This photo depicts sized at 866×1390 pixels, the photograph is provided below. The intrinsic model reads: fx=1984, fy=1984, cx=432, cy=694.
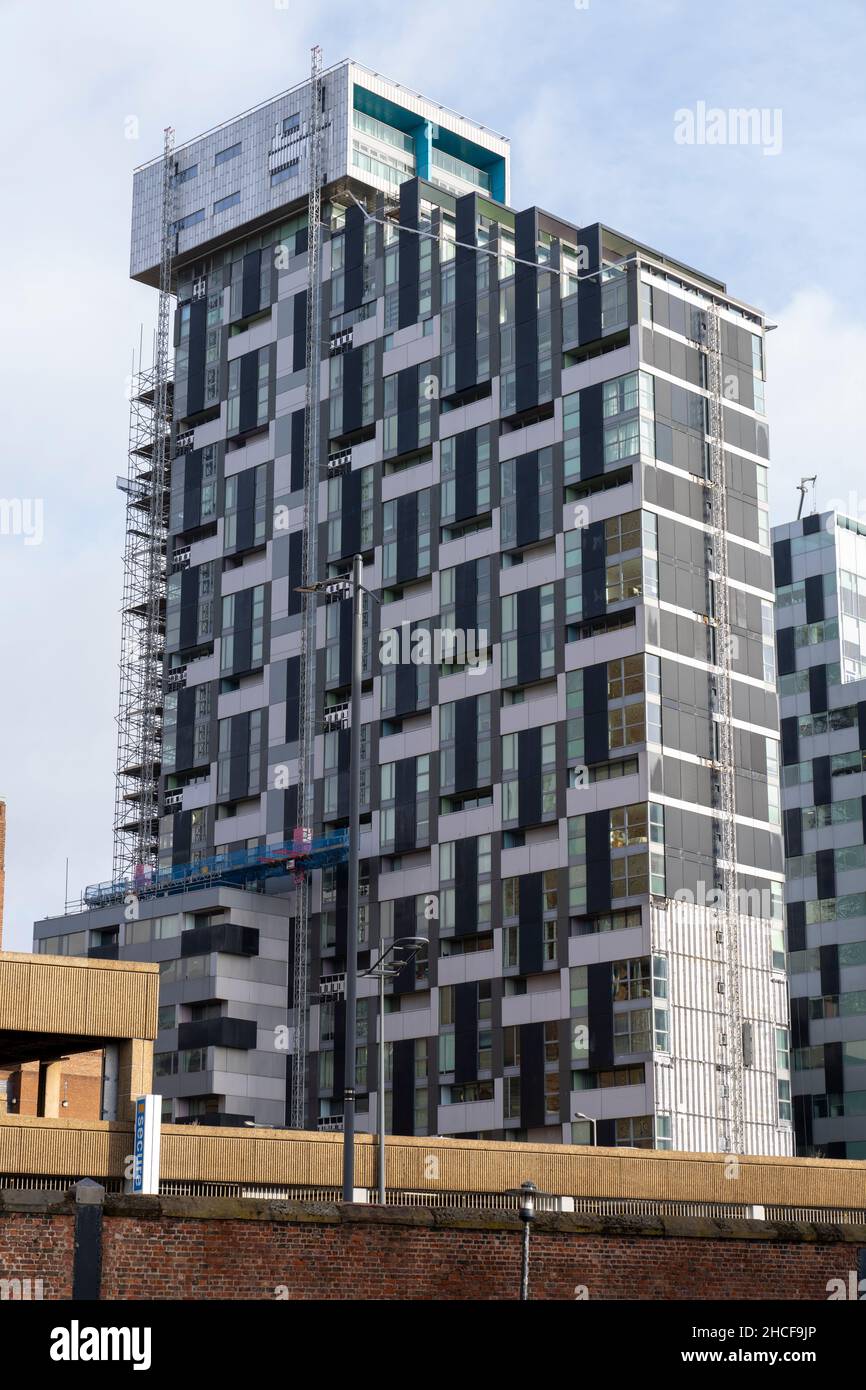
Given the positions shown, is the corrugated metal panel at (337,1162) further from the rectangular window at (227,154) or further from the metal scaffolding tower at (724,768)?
the rectangular window at (227,154)

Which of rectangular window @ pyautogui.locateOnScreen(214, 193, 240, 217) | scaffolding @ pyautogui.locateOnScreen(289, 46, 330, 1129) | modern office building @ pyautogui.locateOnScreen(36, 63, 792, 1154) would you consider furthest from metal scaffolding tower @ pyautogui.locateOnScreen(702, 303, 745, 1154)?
rectangular window @ pyautogui.locateOnScreen(214, 193, 240, 217)

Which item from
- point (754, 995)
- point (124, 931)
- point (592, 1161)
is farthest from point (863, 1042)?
point (592, 1161)

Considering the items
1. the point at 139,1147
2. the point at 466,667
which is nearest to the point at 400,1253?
the point at 139,1147

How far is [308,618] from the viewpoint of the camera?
112 m

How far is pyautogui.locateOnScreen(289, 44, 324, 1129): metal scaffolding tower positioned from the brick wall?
6992cm

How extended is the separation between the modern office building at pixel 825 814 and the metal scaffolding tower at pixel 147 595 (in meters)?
38.7

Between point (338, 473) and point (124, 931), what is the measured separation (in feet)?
93.7

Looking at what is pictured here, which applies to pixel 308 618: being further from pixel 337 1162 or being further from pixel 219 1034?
pixel 337 1162

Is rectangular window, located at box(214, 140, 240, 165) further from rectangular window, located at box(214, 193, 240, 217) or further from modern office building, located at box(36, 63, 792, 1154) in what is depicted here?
rectangular window, located at box(214, 193, 240, 217)

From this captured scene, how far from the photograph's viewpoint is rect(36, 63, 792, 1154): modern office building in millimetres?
93625

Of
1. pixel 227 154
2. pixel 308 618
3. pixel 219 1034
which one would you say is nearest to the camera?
pixel 219 1034

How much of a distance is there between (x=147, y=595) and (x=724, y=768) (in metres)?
43.3

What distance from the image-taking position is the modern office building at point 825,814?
113688 mm

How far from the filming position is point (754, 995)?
95.7 m
